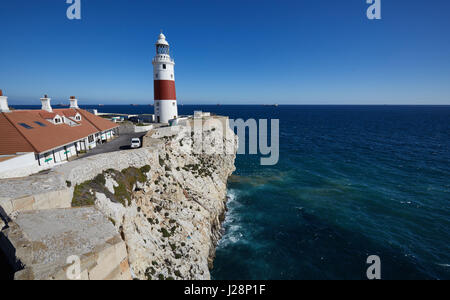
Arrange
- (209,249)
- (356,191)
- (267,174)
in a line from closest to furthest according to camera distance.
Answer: (209,249), (356,191), (267,174)

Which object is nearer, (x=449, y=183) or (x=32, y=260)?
(x=32, y=260)

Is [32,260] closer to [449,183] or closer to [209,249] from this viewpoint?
[209,249]

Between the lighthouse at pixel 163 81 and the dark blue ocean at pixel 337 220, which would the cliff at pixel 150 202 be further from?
the lighthouse at pixel 163 81

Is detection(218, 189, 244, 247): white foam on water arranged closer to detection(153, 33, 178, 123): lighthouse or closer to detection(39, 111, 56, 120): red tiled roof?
detection(153, 33, 178, 123): lighthouse

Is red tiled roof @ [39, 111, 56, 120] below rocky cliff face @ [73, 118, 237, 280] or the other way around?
the other way around

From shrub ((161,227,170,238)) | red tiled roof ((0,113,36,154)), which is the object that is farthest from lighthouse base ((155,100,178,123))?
shrub ((161,227,170,238))
